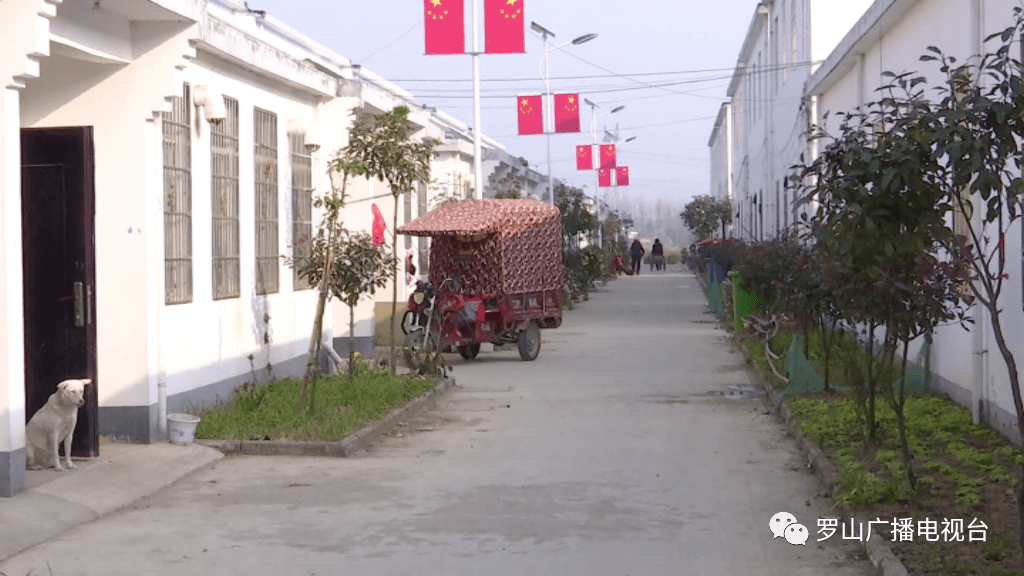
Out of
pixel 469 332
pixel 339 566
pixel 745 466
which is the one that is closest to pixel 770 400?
pixel 745 466

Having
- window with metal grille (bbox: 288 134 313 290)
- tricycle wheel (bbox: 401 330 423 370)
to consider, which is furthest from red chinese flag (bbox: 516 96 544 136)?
window with metal grille (bbox: 288 134 313 290)

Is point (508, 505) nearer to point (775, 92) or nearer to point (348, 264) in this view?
point (348, 264)

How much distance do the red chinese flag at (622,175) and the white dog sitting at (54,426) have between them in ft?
158

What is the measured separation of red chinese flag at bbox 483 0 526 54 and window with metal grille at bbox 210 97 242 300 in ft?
27.5

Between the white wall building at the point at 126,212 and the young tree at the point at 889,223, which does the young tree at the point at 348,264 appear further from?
the young tree at the point at 889,223

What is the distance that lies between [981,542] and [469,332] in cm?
1249

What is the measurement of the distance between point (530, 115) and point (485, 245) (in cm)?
1242

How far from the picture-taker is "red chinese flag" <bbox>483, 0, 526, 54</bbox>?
21703 mm

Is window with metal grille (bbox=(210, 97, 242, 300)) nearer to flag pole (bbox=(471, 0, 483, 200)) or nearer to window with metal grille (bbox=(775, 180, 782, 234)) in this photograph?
flag pole (bbox=(471, 0, 483, 200))

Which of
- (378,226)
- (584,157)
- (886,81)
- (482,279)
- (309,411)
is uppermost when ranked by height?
(584,157)

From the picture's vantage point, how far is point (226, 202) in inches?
539

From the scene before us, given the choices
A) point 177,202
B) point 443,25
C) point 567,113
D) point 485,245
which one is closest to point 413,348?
point 485,245

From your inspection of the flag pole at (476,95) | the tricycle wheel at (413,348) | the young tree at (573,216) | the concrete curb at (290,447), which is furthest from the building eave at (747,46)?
the concrete curb at (290,447)

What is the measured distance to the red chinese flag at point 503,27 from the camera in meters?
21.7
